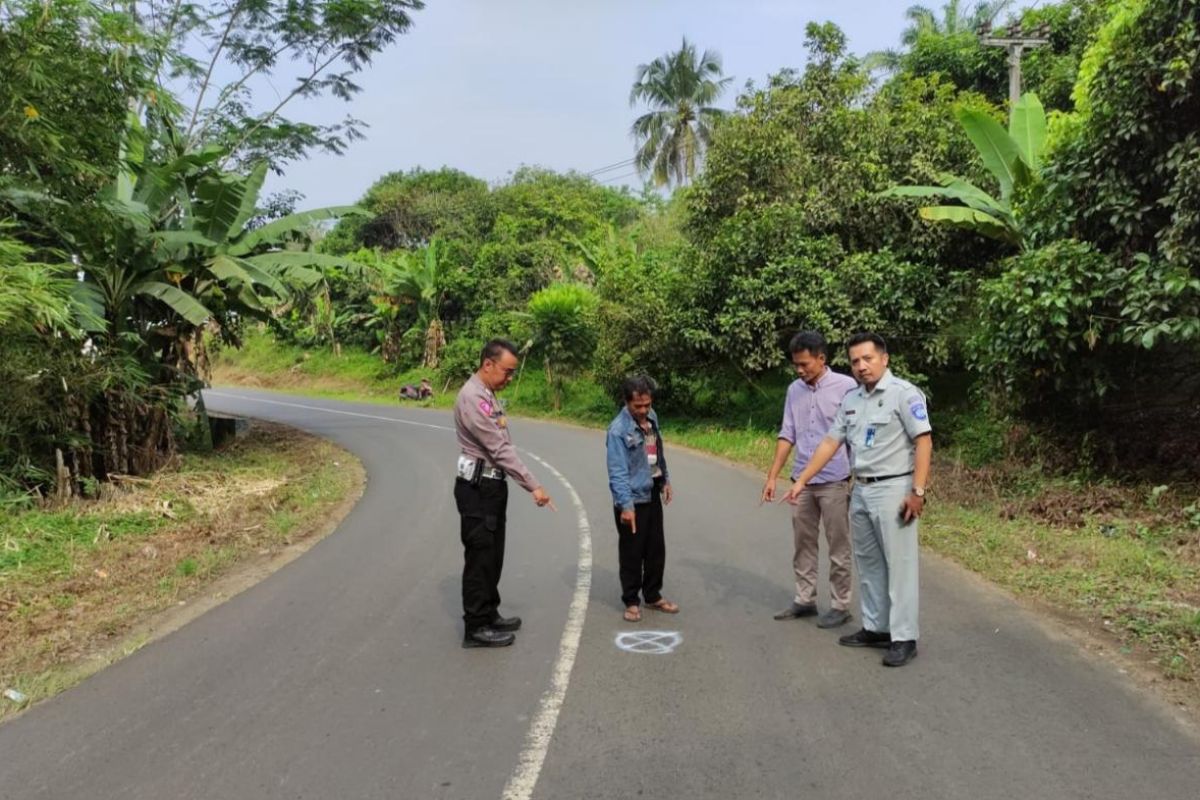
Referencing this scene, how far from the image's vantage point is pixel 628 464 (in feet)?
18.7

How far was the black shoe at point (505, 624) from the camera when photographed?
5.47 meters

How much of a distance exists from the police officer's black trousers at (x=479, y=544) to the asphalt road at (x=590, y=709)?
297 mm

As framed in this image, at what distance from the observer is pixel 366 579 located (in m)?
7.14

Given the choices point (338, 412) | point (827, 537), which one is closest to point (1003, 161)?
point (827, 537)

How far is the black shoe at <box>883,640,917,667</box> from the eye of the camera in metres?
4.80

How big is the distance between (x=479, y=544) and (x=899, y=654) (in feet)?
8.75

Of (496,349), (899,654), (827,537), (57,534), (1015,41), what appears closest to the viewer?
(899,654)

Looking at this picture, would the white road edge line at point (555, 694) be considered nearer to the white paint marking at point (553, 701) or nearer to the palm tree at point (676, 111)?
the white paint marking at point (553, 701)

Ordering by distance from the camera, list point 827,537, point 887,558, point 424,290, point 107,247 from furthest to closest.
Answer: point 424,290
point 107,247
point 827,537
point 887,558

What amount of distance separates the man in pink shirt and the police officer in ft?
6.02

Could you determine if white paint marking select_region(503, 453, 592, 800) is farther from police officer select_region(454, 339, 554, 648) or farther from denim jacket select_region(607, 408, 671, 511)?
denim jacket select_region(607, 408, 671, 511)

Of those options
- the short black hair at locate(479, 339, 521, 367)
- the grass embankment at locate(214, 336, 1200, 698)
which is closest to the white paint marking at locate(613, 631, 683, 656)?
the short black hair at locate(479, 339, 521, 367)

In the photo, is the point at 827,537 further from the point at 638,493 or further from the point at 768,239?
the point at 768,239

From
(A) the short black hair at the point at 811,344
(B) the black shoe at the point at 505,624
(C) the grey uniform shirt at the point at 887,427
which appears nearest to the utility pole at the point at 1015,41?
(A) the short black hair at the point at 811,344
